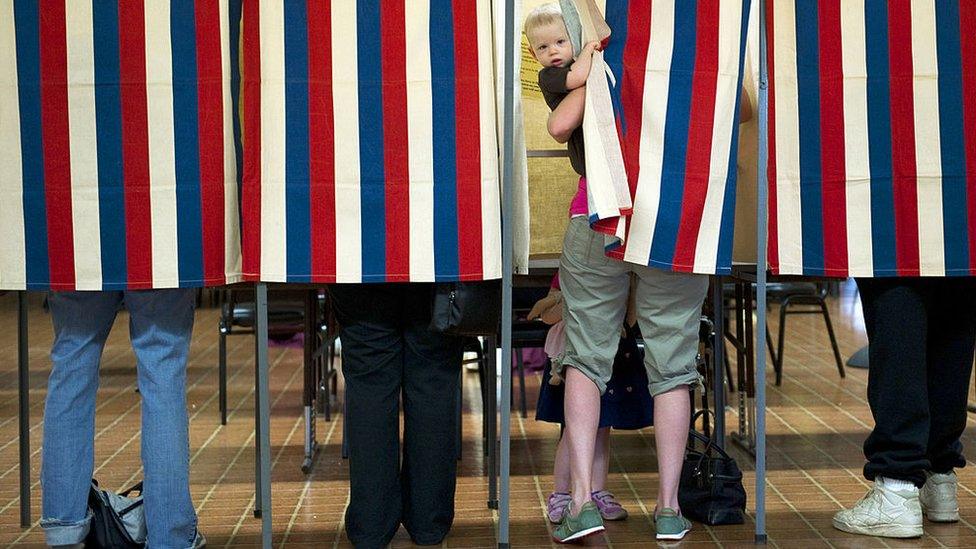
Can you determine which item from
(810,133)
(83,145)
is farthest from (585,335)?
(83,145)

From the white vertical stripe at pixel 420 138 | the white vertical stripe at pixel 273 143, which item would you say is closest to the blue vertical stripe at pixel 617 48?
the white vertical stripe at pixel 420 138

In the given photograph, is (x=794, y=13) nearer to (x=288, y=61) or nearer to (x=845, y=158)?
(x=845, y=158)

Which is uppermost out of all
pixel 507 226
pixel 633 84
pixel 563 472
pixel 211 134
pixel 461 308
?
pixel 633 84

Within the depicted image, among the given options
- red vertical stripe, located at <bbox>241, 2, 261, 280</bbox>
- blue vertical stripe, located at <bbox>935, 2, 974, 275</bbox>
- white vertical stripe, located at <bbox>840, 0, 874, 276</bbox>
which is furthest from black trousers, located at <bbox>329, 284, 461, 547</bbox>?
blue vertical stripe, located at <bbox>935, 2, 974, 275</bbox>

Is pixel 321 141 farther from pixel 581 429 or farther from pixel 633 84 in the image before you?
pixel 581 429

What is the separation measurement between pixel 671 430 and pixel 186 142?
1502 millimetres

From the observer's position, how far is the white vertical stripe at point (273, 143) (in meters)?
2.97

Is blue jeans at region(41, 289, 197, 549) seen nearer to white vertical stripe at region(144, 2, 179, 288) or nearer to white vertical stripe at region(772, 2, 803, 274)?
white vertical stripe at region(144, 2, 179, 288)

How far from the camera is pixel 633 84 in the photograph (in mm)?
3074

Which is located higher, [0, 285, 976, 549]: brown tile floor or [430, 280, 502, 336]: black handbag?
[430, 280, 502, 336]: black handbag

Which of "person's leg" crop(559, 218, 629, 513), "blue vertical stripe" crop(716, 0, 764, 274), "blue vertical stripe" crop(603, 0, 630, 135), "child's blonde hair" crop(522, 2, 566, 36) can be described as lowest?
"person's leg" crop(559, 218, 629, 513)

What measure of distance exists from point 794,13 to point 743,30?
195 mm

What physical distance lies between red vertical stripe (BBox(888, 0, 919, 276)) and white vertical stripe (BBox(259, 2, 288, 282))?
1606 mm

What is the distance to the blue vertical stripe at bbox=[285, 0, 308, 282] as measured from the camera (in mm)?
2971
